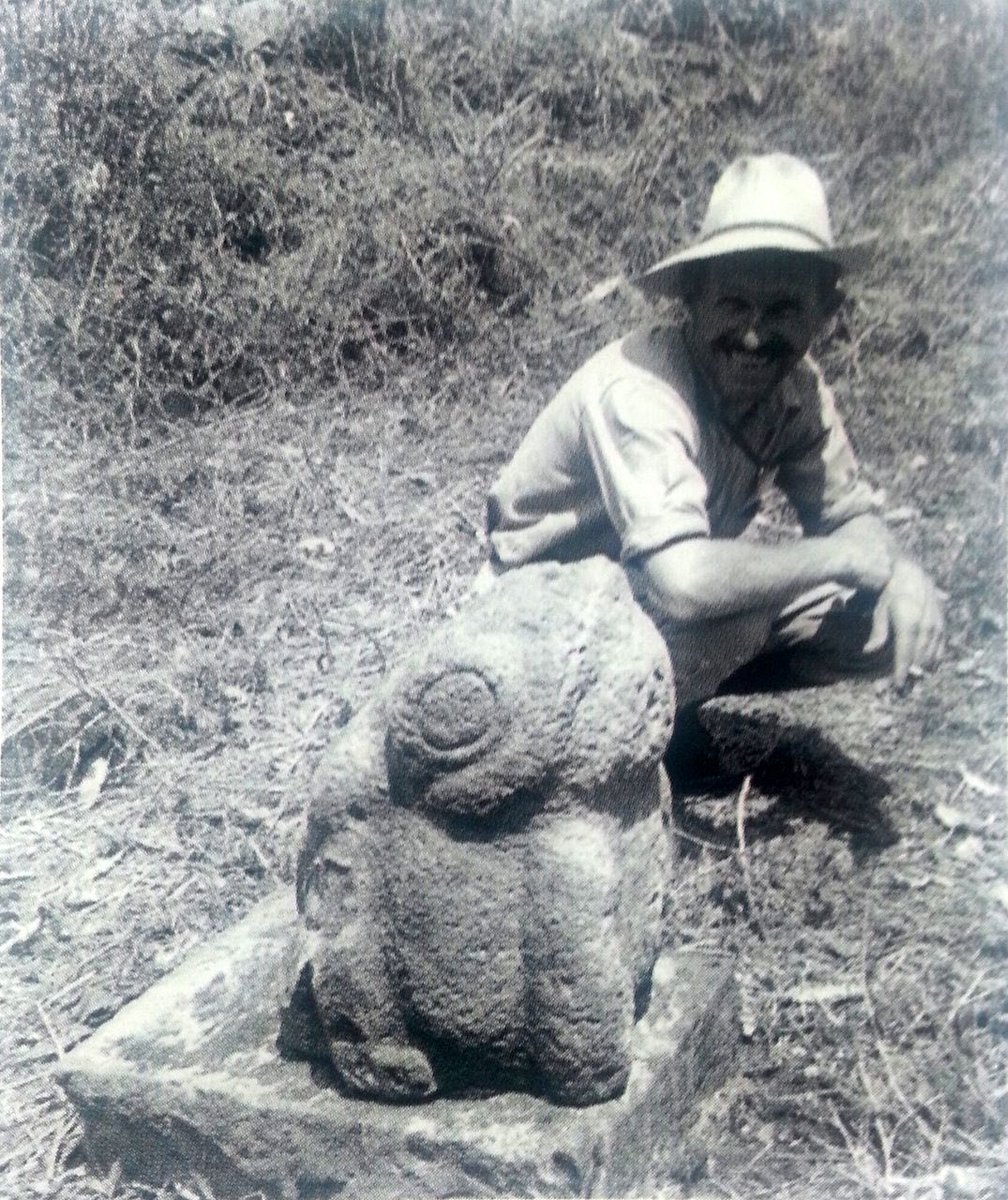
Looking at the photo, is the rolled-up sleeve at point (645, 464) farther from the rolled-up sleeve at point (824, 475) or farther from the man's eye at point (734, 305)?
the rolled-up sleeve at point (824, 475)

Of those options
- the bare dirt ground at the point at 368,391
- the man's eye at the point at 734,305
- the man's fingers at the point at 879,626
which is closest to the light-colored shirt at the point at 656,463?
the man's eye at the point at 734,305

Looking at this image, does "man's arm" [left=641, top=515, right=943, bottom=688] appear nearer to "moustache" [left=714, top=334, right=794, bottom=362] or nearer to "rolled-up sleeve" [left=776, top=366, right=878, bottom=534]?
"rolled-up sleeve" [left=776, top=366, right=878, bottom=534]

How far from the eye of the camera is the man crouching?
1.97 m

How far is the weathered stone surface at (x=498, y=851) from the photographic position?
5.25ft

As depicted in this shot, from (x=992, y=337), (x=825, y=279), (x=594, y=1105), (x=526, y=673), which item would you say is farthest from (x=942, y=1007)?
(x=992, y=337)

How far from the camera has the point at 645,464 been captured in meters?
2.01

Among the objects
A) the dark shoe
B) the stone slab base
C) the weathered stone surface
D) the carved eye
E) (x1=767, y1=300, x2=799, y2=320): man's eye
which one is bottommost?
the dark shoe

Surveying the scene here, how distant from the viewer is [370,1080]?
1.72 meters

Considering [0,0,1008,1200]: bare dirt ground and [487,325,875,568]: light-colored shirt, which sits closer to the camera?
[487,325,875,568]: light-colored shirt

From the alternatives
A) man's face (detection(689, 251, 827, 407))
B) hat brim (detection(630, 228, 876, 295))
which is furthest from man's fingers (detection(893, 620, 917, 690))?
hat brim (detection(630, 228, 876, 295))

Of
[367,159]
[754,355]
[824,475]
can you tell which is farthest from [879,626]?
[367,159]

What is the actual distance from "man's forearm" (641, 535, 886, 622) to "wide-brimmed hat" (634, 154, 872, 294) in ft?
1.49

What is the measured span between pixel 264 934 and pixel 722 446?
1129mm

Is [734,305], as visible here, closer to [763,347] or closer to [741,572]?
[763,347]
